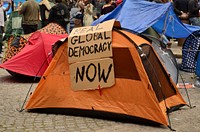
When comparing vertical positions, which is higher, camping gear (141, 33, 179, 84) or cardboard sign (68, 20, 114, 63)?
cardboard sign (68, 20, 114, 63)

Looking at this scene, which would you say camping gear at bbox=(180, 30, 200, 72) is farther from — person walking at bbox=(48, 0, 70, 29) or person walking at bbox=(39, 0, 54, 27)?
person walking at bbox=(39, 0, 54, 27)

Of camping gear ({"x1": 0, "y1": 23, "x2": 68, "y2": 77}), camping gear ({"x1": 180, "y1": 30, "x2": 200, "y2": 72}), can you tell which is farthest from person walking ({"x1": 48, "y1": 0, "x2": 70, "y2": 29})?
camping gear ({"x1": 180, "y1": 30, "x2": 200, "y2": 72})

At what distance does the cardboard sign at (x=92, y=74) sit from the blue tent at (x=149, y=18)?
9.74ft

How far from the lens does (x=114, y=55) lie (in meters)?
6.82

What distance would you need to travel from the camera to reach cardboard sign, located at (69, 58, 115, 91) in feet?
22.4

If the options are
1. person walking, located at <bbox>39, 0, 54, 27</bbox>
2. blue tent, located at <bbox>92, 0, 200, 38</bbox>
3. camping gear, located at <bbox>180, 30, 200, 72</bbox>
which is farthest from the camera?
person walking, located at <bbox>39, 0, 54, 27</bbox>

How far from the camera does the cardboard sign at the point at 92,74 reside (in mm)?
6816

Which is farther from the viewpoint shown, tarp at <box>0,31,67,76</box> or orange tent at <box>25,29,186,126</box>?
tarp at <box>0,31,67,76</box>

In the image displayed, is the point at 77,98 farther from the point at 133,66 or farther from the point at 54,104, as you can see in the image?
the point at 133,66

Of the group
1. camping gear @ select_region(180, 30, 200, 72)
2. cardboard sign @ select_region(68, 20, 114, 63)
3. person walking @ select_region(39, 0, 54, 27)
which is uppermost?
cardboard sign @ select_region(68, 20, 114, 63)

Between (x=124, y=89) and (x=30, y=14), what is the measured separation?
301 inches

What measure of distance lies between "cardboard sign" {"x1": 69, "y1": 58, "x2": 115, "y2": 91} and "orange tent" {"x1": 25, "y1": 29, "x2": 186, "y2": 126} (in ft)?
0.26

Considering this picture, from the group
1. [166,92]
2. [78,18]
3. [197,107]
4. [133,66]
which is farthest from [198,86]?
[78,18]

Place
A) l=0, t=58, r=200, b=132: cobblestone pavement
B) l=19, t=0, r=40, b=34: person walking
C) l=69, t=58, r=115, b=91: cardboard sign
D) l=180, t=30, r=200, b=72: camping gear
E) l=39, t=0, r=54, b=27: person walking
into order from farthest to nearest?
l=39, t=0, r=54, b=27: person walking < l=19, t=0, r=40, b=34: person walking < l=180, t=30, r=200, b=72: camping gear < l=69, t=58, r=115, b=91: cardboard sign < l=0, t=58, r=200, b=132: cobblestone pavement
